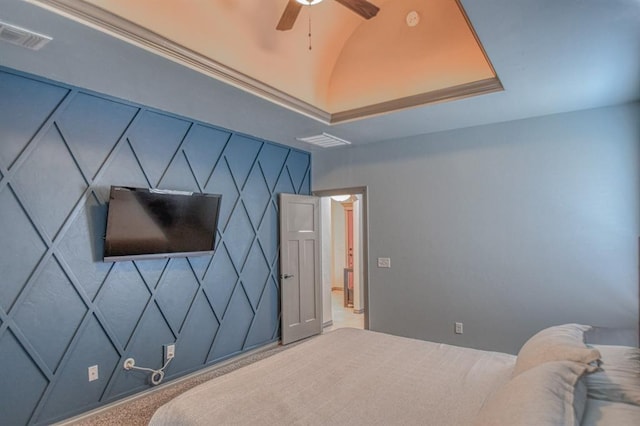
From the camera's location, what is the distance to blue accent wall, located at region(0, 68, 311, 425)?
2547mm

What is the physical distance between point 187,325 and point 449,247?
2897mm

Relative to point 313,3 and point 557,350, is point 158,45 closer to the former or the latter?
point 313,3

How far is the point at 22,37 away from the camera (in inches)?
83.3

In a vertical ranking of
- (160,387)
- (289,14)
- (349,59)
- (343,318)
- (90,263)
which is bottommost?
(343,318)

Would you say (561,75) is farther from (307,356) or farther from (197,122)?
(197,122)

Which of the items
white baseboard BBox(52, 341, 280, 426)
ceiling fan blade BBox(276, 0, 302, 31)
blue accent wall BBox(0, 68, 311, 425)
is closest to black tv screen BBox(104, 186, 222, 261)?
blue accent wall BBox(0, 68, 311, 425)

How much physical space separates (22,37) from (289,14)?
158 centimetres

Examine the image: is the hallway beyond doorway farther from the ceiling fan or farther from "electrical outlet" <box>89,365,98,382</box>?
the ceiling fan

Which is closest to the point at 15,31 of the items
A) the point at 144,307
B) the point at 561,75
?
the point at 144,307

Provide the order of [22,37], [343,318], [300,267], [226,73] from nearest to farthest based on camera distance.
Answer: [22,37]
[226,73]
[300,267]
[343,318]

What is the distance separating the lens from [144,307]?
10.6 ft

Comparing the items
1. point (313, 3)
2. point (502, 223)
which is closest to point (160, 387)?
point (313, 3)

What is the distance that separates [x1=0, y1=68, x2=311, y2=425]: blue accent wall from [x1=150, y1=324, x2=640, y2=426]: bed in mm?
1510

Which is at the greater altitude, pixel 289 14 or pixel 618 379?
pixel 289 14
